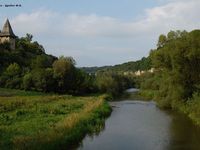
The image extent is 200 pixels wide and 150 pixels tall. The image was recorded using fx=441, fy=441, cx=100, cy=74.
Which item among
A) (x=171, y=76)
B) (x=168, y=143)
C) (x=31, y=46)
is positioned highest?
(x=31, y=46)

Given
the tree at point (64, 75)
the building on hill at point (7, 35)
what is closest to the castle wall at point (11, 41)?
the building on hill at point (7, 35)

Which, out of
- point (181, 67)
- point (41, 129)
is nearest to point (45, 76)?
point (181, 67)

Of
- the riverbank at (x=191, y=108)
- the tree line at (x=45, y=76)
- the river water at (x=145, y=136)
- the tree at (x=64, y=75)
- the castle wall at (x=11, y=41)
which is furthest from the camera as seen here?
the castle wall at (x=11, y=41)

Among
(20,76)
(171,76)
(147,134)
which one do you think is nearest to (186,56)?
(171,76)

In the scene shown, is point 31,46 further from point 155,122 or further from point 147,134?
point 147,134

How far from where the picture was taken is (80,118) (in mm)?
37875

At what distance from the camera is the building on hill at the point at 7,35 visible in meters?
123

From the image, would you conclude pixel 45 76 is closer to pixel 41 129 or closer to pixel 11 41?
pixel 11 41

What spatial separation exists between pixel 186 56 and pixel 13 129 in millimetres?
28708

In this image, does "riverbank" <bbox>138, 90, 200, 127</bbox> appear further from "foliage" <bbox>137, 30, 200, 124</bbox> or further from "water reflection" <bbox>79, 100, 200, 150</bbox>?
"water reflection" <bbox>79, 100, 200, 150</bbox>

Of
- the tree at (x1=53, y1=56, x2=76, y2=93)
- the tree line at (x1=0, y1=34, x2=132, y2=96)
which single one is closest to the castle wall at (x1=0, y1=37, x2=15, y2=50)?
the tree line at (x1=0, y1=34, x2=132, y2=96)

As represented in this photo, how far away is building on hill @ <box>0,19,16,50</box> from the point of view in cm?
12281

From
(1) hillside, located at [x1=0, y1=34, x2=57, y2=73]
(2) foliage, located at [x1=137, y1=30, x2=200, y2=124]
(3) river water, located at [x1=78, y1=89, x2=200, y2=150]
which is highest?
(1) hillside, located at [x1=0, y1=34, x2=57, y2=73]

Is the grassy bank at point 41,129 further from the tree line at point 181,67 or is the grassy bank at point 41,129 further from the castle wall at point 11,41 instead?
the castle wall at point 11,41
